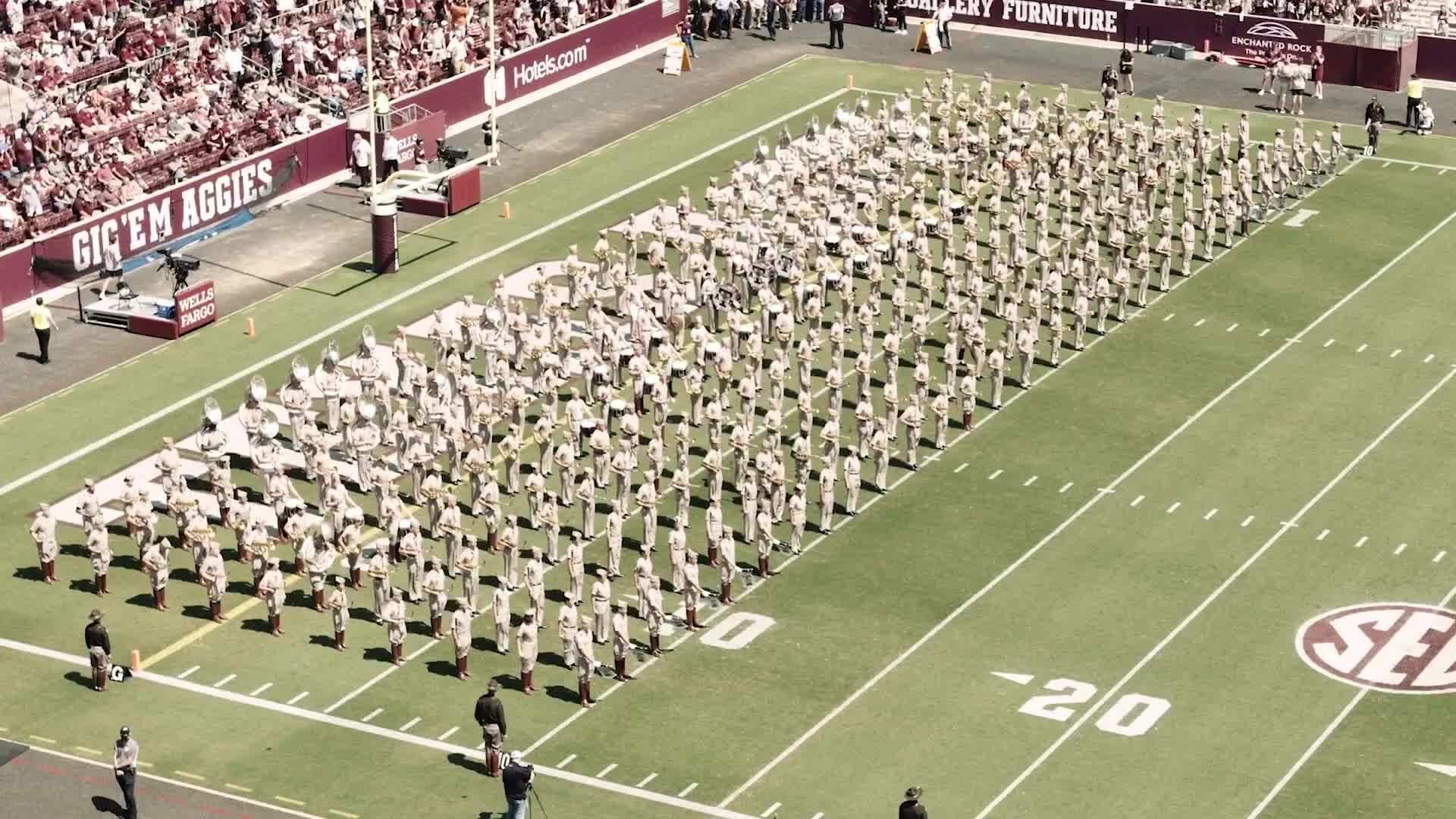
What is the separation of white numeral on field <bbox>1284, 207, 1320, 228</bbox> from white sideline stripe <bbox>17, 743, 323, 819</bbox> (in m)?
36.2

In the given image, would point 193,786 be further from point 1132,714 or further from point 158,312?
point 158,312

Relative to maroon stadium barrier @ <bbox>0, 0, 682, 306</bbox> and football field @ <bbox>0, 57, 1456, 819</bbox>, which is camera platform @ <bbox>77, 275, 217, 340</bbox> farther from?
maroon stadium barrier @ <bbox>0, 0, 682, 306</bbox>

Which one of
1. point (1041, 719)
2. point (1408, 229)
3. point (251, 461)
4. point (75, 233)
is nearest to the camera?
point (1041, 719)

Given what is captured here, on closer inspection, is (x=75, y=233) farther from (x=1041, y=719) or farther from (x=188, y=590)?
(x=1041, y=719)

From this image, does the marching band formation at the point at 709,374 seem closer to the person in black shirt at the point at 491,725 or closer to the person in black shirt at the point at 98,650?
the person in black shirt at the point at 491,725

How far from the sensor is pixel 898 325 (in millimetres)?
60531

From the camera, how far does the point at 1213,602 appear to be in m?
49.7

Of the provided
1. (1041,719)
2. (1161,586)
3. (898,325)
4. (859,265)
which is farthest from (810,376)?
(1041,719)

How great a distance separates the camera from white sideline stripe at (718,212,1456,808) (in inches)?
1751

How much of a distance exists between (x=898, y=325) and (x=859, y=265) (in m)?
5.31

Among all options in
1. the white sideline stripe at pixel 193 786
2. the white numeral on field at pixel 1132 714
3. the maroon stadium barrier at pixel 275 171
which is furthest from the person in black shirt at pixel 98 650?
the maroon stadium barrier at pixel 275 171

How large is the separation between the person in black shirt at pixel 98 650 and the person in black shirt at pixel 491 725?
21.7ft

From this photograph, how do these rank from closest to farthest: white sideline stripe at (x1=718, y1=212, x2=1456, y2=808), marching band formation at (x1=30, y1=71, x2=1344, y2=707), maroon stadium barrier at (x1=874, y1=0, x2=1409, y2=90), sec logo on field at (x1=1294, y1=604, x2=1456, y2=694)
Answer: white sideline stripe at (x1=718, y1=212, x2=1456, y2=808) → sec logo on field at (x1=1294, y1=604, x2=1456, y2=694) → marching band formation at (x1=30, y1=71, x2=1344, y2=707) → maroon stadium barrier at (x1=874, y1=0, x2=1409, y2=90)

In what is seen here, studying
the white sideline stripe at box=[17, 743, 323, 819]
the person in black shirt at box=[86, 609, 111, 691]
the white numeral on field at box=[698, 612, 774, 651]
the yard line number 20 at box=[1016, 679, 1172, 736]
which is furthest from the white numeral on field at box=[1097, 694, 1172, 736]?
the person in black shirt at box=[86, 609, 111, 691]
